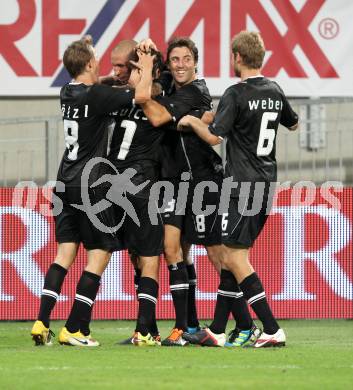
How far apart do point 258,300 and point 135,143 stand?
1.50m

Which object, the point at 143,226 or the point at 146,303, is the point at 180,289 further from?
the point at 143,226

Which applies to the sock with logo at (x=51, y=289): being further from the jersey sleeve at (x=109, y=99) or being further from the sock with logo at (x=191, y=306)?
the jersey sleeve at (x=109, y=99)

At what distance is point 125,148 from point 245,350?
1.76 metres

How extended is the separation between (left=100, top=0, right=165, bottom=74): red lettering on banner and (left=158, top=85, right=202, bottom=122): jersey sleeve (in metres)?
5.53

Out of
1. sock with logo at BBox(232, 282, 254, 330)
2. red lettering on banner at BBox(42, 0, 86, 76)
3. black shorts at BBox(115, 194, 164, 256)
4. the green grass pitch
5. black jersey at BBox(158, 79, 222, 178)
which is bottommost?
the green grass pitch

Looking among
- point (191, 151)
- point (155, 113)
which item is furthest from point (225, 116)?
point (191, 151)

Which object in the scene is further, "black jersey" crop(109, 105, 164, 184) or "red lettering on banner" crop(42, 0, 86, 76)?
"red lettering on banner" crop(42, 0, 86, 76)

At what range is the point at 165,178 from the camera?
984 centimetres

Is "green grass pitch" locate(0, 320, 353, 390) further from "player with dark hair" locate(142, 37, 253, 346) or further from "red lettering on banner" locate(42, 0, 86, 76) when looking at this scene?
"red lettering on banner" locate(42, 0, 86, 76)

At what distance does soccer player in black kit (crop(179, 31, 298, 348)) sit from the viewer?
29.9 feet

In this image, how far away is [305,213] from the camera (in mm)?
13000

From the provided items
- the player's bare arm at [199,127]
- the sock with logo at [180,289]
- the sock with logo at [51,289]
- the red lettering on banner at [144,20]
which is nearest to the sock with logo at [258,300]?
the sock with logo at [180,289]

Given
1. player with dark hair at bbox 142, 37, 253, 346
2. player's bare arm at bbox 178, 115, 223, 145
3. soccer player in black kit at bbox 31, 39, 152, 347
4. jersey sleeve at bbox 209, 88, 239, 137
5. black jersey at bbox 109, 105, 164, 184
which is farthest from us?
player with dark hair at bbox 142, 37, 253, 346

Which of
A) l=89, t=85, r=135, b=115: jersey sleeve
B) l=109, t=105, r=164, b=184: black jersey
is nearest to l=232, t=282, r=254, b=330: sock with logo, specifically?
l=109, t=105, r=164, b=184: black jersey
